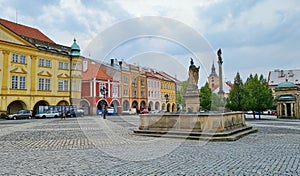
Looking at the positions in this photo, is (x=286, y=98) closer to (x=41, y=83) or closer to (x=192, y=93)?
(x=192, y=93)

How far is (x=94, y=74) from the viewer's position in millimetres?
56500

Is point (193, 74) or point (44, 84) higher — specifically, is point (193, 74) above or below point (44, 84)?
below

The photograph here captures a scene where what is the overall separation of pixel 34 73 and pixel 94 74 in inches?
534

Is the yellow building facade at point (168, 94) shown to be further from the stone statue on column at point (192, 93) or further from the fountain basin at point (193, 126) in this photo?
the fountain basin at point (193, 126)

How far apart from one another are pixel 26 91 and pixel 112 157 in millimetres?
39012

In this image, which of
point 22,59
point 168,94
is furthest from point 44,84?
point 168,94

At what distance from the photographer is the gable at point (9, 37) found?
40.2 m

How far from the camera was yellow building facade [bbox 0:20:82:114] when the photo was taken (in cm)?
4084

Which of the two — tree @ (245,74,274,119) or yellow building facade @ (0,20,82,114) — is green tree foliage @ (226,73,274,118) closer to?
tree @ (245,74,274,119)

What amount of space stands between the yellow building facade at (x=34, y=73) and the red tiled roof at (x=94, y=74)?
10.9 feet

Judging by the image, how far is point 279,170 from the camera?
700 centimetres

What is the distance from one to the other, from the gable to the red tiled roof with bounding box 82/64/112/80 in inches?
572

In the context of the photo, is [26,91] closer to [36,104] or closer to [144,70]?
[36,104]

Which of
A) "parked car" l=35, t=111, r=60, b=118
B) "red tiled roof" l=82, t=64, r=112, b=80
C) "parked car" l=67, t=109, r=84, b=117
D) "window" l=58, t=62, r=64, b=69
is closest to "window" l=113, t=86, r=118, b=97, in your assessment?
"red tiled roof" l=82, t=64, r=112, b=80
